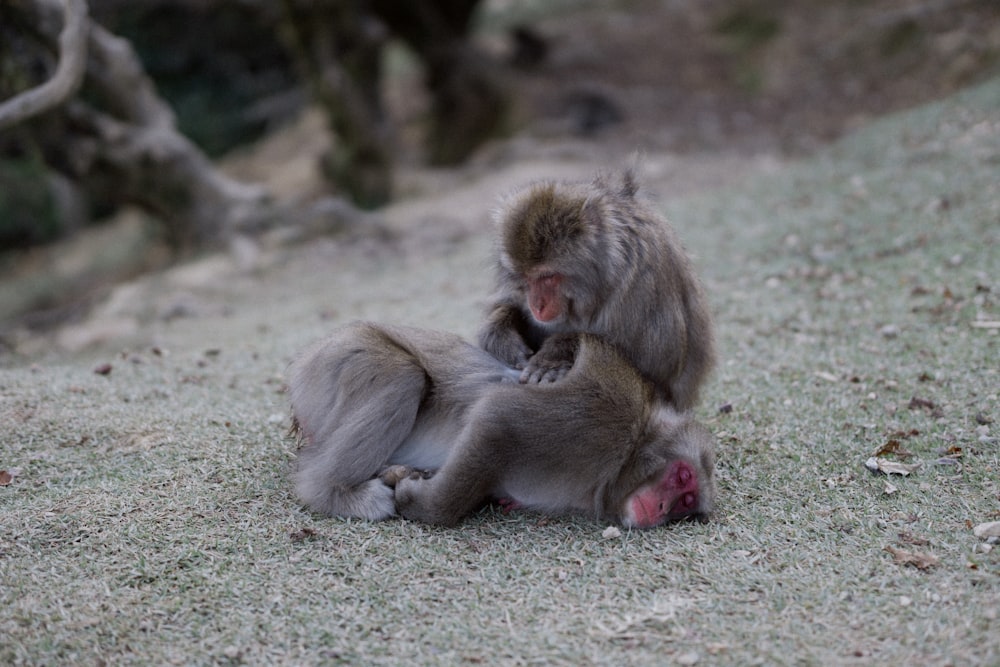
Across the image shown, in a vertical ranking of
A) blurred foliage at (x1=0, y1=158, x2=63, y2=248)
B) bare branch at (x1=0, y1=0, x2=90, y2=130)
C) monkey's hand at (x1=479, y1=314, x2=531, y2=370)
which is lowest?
blurred foliage at (x1=0, y1=158, x2=63, y2=248)

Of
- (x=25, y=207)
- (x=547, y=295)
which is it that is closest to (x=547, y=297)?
(x=547, y=295)

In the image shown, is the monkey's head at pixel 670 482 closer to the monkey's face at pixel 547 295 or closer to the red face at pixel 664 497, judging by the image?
the red face at pixel 664 497

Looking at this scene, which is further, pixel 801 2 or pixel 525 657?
pixel 801 2

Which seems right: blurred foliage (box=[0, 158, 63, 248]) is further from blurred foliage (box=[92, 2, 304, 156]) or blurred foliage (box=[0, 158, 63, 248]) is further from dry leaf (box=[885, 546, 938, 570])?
dry leaf (box=[885, 546, 938, 570])

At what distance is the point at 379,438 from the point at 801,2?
1429 centimetres

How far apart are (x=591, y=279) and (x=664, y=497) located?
0.91 metres

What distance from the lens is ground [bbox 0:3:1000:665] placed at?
2.93 metres

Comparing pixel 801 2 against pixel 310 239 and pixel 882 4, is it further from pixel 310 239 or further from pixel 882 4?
pixel 310 239

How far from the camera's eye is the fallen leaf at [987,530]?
3363mm

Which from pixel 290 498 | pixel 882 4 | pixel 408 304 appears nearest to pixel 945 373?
pixel 290 498

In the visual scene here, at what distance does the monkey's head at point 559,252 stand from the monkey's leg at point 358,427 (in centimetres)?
58

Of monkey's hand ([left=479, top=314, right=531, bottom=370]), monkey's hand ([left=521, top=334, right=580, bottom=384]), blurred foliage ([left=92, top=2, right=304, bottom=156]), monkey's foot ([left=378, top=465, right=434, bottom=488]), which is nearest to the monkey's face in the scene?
monkey's hand ([left=521, top=334, right=580, bottom=384])

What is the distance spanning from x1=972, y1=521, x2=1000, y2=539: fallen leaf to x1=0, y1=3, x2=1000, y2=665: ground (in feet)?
0.13

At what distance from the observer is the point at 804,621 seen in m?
2.98
